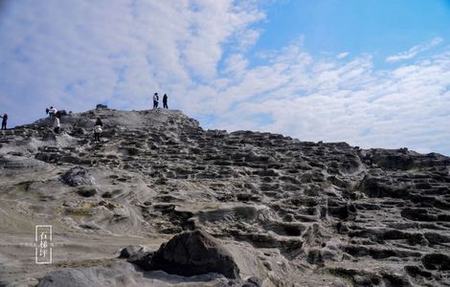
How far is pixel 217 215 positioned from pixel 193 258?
A: 4430 mm

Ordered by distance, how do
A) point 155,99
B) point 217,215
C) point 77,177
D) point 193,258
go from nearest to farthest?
point 193,258 → point 217,215 → point 77,177 → point 155,99

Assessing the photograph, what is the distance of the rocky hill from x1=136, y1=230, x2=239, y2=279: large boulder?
0.04 feet

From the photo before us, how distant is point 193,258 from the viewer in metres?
5.69

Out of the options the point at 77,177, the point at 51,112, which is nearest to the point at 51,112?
the point at 51,112

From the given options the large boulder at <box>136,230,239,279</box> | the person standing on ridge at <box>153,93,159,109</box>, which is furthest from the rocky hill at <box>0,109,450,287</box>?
the person standing on ridge at <box>153,93,159,109</box>

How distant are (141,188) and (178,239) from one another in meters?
6.22

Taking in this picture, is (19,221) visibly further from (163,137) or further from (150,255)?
(163,137)

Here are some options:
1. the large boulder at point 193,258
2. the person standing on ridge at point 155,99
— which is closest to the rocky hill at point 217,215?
the large boulder at point 193,258

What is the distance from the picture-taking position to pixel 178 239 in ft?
19.0

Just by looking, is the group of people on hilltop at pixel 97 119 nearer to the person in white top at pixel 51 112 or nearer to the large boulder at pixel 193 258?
the person in white top at pixel 51 112

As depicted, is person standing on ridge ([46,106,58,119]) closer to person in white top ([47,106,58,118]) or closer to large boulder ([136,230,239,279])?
person in white top ([47,106,58,118])

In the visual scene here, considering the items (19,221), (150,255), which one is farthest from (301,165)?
(150,255)

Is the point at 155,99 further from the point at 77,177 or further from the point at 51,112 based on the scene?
the point at 77,177

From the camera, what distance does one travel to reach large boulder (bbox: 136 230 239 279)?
562cm
